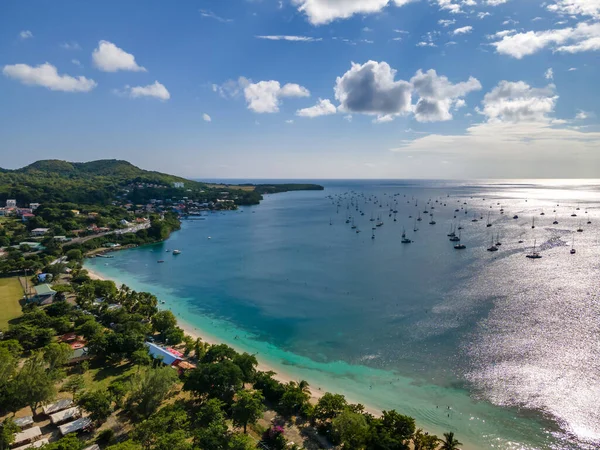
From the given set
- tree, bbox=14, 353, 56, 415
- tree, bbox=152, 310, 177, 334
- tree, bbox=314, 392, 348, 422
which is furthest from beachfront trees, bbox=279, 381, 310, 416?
tree, bbox=152, 310, 177, 334

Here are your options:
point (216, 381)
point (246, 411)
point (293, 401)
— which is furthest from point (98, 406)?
point (293, 401)

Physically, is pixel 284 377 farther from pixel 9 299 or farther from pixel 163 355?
pixel 9 299

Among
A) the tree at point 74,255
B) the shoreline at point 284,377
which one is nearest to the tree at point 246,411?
the shoreline at point 284,377

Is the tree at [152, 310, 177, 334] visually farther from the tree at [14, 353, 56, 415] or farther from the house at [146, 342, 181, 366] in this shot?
the tree at [14, 353, 56, 415]

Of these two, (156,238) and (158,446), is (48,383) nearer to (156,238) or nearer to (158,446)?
(158,446)

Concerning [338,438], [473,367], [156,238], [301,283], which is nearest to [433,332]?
[473,367]

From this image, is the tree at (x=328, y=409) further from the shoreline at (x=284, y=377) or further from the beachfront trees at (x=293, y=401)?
the shoreline at (x=284, y=377)
